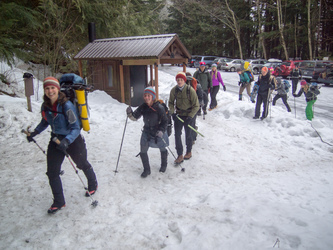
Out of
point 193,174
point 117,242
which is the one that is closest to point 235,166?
point 193,174

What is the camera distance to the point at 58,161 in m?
3.51

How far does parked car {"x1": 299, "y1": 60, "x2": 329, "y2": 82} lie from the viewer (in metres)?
18.3

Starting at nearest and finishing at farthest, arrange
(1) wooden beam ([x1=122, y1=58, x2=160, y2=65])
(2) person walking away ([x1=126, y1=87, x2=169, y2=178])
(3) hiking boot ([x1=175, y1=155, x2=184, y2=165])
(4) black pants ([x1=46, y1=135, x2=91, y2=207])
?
(4) black pants ([x1=46, y1=135, x2=91, y2=207]) < (2) person walking away ([x1=126, y1=87, x2=169, y2=178]) < (3) hiking boot ([x1=175, y1=155, x2=184, y2=165]) < (1) wooden beam ([x1=122, y1=58, x2=160, y2=65])

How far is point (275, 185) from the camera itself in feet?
14.6

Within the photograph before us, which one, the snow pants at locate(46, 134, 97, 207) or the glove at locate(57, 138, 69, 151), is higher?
the glove at locate(57, 138, 69, 151)

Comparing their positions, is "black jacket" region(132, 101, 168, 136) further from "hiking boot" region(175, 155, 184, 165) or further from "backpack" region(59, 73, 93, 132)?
"backpack" region(59, 73, 93, 132)

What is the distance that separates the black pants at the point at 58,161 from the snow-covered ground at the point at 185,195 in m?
0.32

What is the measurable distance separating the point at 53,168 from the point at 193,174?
2.75m

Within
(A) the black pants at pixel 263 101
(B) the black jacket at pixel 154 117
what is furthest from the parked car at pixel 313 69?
(B) the black jacket at pixel 154 117

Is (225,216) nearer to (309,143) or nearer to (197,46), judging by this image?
(309,143)

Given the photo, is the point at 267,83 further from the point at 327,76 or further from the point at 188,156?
the point at 327,76

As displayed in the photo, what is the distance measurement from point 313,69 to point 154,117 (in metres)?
19.0

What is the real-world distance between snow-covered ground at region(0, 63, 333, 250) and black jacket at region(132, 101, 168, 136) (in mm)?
1008

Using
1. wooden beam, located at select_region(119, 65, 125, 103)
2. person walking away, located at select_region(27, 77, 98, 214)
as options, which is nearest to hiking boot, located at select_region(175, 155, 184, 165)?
person walking away, located at select_region(27, 77, 98, 214)
